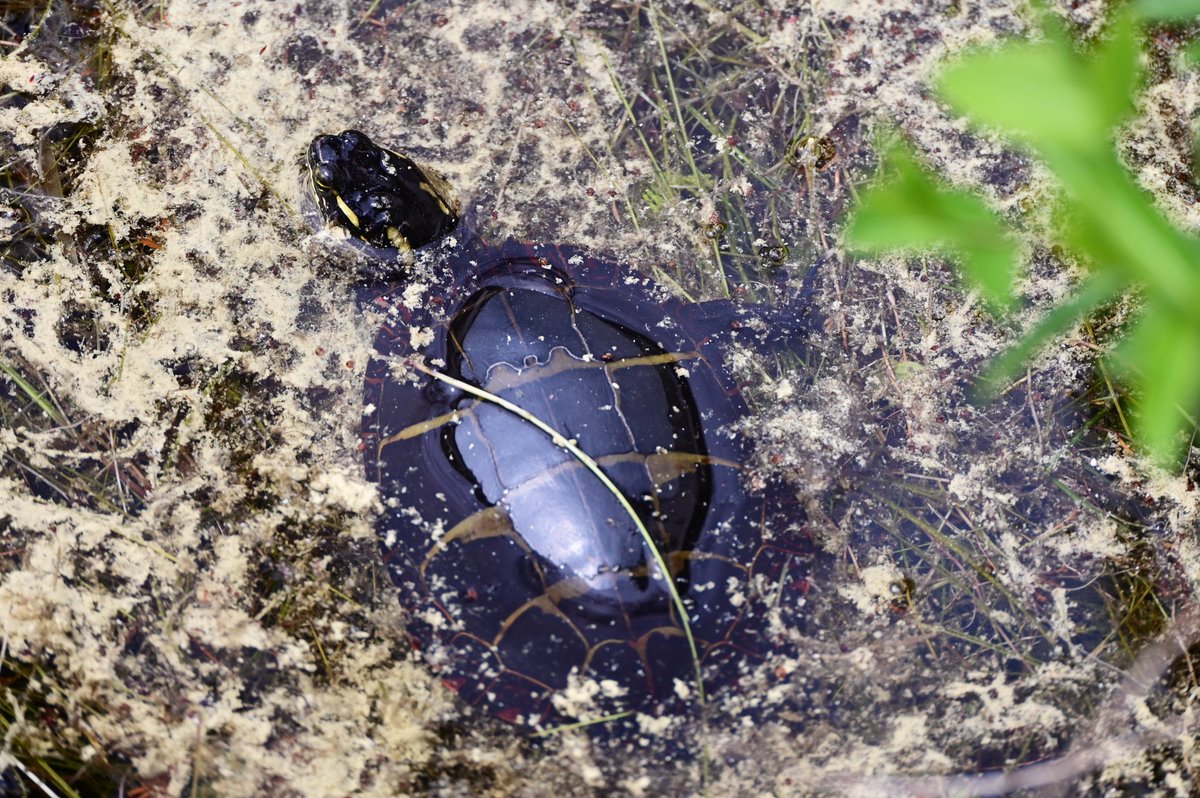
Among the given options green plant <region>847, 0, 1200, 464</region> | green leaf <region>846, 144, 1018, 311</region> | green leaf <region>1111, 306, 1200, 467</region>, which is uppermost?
green leaf <region>846, 144, 1018, 311</region>

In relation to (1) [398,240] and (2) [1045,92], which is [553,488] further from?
(2) [1045,92]

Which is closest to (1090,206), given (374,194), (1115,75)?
(1115,75)

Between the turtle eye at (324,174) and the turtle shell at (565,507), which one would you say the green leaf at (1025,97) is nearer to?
the turtle shell at (565,507)

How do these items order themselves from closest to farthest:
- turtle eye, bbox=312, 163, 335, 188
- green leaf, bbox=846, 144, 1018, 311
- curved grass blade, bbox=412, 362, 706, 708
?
green leaf, bbox=846, 144, 1018, 311 → curved grass blade, bbox=412, 362, 706, 708 → turtle eye, bbox=312, 163, 335, 188

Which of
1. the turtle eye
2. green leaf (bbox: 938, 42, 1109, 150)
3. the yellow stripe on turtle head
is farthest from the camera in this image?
the yellow stripe on turtle head

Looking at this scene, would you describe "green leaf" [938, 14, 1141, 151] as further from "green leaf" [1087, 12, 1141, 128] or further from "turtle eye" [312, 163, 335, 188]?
"turtle eye" [312, 163, 335, 188]

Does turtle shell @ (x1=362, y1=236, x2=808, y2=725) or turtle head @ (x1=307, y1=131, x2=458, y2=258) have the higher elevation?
turtle head @ (x1=307, y1=131, x2=458, y2=258)

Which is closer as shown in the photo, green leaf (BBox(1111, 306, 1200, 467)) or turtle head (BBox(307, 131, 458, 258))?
green leaf (BBox(1111, 306, 1200, 467))

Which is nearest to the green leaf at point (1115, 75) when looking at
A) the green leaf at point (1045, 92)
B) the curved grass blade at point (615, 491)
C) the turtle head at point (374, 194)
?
the green leaf at point (1045, 92)

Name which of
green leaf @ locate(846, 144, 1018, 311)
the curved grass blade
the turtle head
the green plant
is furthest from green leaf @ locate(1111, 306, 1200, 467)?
the turtle head
